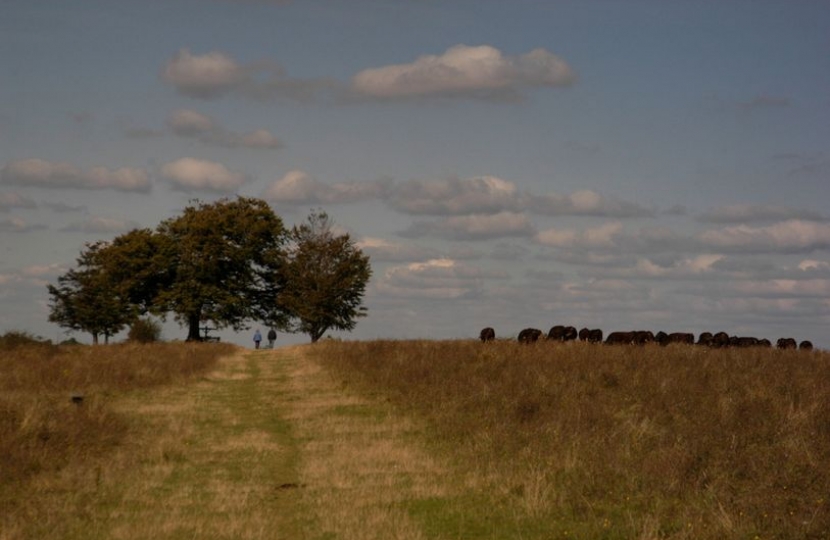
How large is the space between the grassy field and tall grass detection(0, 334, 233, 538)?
0.22ft

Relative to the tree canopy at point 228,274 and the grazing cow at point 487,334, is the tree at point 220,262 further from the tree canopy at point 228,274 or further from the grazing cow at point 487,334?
the grazing cow at point 487,334

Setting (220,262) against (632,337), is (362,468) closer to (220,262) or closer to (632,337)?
A: (632,337)

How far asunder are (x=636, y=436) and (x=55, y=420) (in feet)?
35.1

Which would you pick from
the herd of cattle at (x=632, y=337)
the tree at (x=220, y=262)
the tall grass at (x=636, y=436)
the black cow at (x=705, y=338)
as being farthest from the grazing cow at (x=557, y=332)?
the tree at (x=220, y=262)

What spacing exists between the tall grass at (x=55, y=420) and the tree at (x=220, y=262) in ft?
110

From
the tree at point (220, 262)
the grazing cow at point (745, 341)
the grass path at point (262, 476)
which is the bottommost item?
the grass path at point (262, 476)

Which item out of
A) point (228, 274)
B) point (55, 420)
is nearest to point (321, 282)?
point (228, 274)

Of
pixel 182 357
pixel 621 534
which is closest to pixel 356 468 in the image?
pixel 621 534

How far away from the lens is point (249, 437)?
755 inches

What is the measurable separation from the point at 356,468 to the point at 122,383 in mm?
14919

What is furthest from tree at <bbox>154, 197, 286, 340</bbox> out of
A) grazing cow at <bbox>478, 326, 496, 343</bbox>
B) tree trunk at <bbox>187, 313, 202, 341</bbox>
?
grazing cow at <bbox>478, 326, 496, 343</bbox>

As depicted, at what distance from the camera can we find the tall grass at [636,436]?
1152 cm

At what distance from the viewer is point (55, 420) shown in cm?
1834

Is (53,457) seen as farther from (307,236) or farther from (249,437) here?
(307,236)
